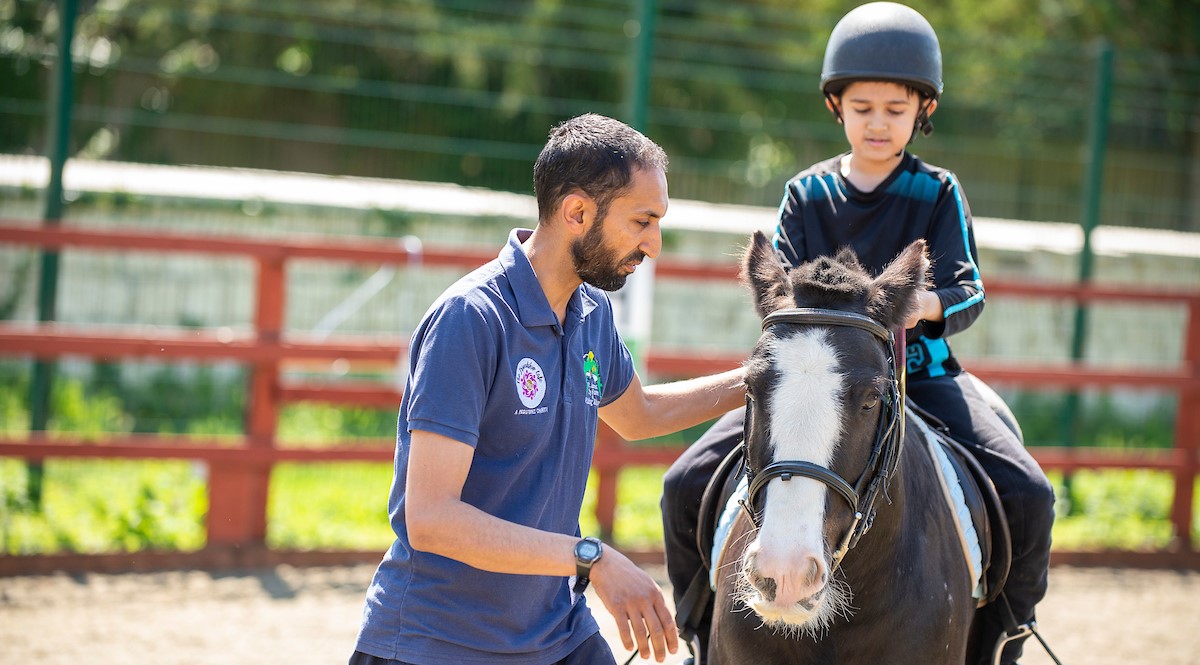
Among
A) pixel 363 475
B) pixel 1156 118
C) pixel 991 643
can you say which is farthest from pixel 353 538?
pixel 1156 118

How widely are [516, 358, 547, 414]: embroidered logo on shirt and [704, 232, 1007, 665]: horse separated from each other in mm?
482

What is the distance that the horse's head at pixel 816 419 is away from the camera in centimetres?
227

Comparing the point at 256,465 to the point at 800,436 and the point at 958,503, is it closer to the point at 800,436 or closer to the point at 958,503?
the point at 958,503

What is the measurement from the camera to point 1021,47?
364 inches

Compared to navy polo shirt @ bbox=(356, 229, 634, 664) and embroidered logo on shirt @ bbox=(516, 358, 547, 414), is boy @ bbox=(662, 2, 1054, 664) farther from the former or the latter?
embroidered logo on shirt @ bbox=(516, 358, 547, 414)

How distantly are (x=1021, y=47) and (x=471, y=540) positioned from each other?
27.7ft

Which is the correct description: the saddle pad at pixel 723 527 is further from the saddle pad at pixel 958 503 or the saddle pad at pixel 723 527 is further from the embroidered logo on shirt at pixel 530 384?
the embroidered logo on shirt at pixel 530 384

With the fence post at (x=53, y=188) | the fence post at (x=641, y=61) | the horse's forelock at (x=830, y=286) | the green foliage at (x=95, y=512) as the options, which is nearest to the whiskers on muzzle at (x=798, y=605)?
the horse's forelock at (x=830, y=286)

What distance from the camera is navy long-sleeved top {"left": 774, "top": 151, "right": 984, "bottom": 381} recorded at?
3.38 m

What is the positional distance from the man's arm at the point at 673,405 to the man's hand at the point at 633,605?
Result: 945mm

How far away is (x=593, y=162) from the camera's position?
2514 mm

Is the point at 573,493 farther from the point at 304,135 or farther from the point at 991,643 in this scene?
the point at 304,135

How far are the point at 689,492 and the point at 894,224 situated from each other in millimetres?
1092

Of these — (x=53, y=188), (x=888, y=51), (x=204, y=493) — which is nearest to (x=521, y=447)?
(x=888, y=51)
